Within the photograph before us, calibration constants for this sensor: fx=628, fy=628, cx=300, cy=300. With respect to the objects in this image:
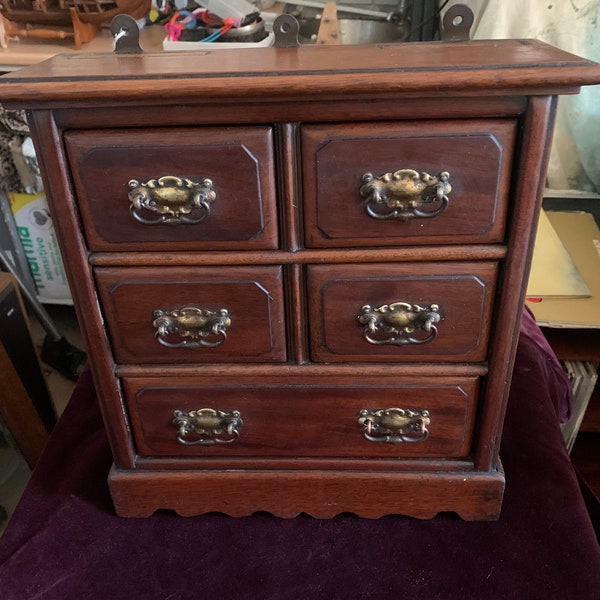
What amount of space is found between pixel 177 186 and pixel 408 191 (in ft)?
0.79

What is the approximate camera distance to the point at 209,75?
2.05 feet

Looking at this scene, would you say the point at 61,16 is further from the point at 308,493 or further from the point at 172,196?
the point at 308,493

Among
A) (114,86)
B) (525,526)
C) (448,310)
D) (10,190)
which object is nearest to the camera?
(114,86)

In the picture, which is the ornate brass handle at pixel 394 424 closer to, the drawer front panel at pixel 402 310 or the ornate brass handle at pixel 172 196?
the drawer front panel at pixel 402 310

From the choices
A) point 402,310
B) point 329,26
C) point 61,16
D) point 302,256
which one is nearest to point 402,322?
point 402,310

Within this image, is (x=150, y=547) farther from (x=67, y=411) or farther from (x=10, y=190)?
(x=10, y=190)

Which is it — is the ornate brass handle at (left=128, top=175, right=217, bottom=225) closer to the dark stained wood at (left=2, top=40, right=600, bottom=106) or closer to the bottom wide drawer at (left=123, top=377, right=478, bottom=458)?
the dark stained wood at (left=2, top=40, right=600, bottom=106)

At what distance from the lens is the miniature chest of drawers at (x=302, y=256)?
2.06 feet

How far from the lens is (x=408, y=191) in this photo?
647 mm

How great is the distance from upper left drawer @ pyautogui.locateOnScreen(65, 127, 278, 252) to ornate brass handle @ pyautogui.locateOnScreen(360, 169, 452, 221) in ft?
0.35

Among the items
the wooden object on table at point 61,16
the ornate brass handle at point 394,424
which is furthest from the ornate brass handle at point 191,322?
the wooden object on table at point 61,16

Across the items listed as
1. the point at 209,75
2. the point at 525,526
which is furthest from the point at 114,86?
the point at 525,526

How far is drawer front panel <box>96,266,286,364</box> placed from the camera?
725 millimetres

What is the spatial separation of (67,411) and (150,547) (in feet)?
1.03
